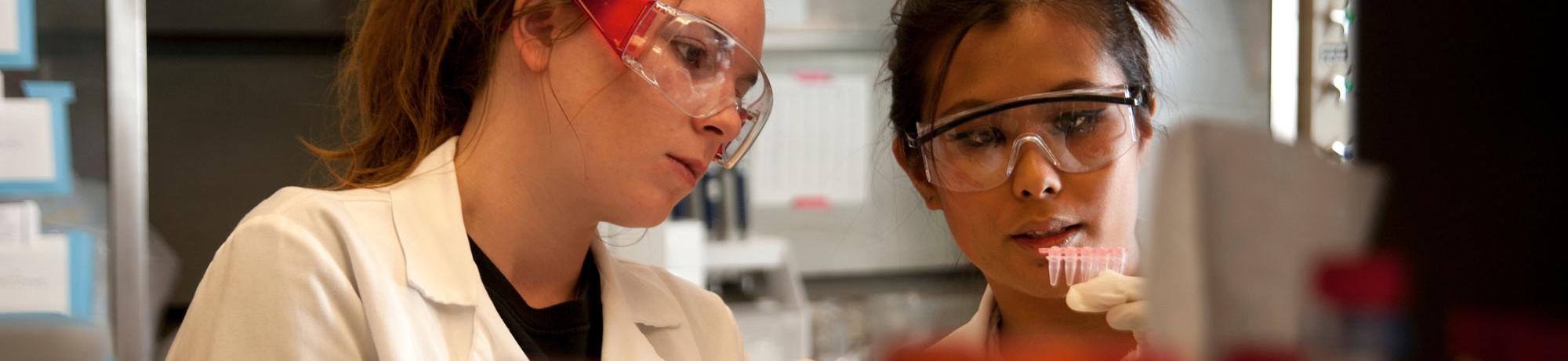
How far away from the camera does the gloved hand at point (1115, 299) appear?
0.81 meters

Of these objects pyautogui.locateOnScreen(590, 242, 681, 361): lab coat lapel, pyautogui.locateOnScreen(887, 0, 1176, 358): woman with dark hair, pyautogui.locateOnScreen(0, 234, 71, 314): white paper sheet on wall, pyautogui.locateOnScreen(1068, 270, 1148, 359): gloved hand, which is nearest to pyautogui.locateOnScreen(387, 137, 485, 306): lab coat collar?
pyautogui.locateOnScreen(590, 242, 681, 361): lab coat lapel

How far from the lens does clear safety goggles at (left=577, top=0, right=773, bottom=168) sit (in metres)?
1.14

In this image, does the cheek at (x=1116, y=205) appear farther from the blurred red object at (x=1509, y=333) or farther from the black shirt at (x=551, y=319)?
the blurred red object at (x=1509, y=333)

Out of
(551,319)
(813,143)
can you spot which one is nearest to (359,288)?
(551,319)

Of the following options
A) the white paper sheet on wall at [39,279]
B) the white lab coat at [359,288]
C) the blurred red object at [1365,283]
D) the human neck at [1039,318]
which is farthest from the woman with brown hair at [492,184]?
the white paper sheet on wall at [39,279]

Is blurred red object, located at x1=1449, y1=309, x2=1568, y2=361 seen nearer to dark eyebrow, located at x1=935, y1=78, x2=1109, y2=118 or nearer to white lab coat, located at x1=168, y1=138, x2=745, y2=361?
dark eyebrow, located at x1=935, y1=78, x2=1109, y2=118

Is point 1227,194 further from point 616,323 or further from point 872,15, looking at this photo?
point 872,15

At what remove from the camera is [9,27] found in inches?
102

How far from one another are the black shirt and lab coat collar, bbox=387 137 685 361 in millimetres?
23

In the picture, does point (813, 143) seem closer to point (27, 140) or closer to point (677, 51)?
point (27, 140)

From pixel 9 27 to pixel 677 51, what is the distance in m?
2.18

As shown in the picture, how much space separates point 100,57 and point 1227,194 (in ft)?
9.50

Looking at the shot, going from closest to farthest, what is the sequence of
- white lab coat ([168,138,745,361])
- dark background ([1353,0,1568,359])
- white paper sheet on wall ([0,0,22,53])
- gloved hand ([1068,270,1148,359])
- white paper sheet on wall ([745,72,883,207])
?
dark background ([1353,0,1568,359]) → gloved hand ([1068,270,1148,359]) → white lab coat ([168,138,745,361]) → white paper sheet on wall ([0,0,22,53]) → white paper sheet on wall ([745,72,883,207])

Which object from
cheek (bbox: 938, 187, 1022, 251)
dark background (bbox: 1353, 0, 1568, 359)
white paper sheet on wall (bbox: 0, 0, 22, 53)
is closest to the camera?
dark background (bbox: 1353, 0, 1568, 359)
